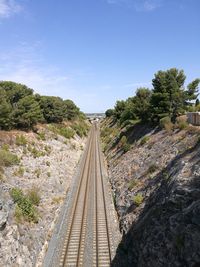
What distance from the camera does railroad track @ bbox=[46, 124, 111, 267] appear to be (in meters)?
21.5

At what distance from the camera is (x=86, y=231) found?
83.7 ft

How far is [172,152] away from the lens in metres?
34.0

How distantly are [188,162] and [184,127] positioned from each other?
1595 cm

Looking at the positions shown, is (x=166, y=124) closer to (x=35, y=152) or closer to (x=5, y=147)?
(x=35, y=152)

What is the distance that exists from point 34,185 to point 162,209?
17875 millimetres

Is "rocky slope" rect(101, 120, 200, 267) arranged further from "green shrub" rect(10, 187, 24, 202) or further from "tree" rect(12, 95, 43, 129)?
"tree" rect(12, 95, 43, 129)

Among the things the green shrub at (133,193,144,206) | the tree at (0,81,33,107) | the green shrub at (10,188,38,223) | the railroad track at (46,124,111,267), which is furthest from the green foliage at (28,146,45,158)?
the green shrub at (133,193,144,206)

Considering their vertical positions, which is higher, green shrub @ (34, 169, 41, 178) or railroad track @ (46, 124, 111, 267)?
green shrub @ (34, 169, 41, 178)

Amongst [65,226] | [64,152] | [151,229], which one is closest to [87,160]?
[64,152]

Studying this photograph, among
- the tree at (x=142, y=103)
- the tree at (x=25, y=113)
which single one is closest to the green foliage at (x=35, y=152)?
the tree at (x=25, y=113)

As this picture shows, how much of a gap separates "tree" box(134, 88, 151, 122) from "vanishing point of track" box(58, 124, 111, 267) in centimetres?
2071

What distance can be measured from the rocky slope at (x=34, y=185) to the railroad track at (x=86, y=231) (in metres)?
1.53

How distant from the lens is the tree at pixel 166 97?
163 feet

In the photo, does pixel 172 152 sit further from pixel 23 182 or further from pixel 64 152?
pixel 64 152
